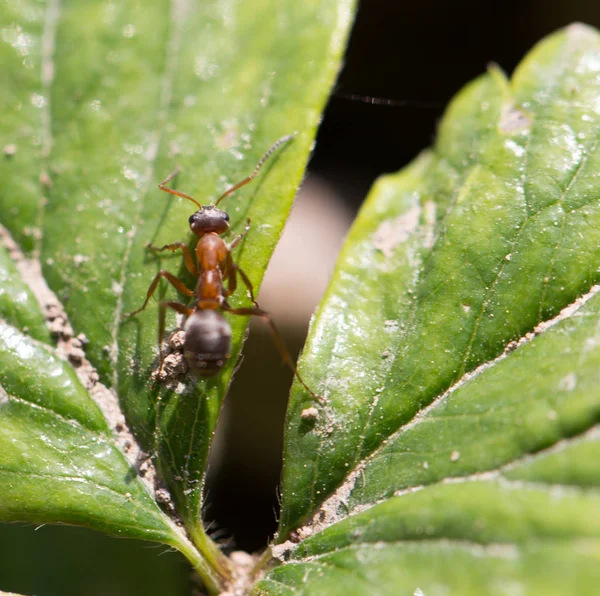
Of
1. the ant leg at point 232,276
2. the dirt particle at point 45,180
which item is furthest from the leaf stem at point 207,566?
the dirt particle at point 45,180

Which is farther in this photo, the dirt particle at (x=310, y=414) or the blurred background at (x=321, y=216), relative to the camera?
the blurred background at (x=321, y=216)

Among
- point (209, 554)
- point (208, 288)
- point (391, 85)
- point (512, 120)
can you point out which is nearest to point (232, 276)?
point (208, 288)

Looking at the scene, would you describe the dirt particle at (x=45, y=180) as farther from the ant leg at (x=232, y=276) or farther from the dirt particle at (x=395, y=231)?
the dirt particle at (x=395, y=231)

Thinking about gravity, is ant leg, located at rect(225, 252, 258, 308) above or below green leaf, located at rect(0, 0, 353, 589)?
below

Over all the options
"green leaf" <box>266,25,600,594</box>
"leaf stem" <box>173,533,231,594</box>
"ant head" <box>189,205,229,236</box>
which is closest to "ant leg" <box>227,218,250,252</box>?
"ant head" <box>189,205,229,236</box>

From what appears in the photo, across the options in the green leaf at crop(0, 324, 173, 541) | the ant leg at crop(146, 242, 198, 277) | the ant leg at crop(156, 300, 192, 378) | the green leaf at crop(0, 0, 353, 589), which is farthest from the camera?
the ant leg at crop(146, 242, 198, 277)

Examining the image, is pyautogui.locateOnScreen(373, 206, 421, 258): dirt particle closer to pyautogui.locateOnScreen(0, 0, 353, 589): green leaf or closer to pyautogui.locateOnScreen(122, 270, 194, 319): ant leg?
pyautogui.locateOnScreen(0, 0, 353, 589): green leaf

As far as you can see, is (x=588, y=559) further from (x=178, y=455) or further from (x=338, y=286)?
(x=178, y=455)

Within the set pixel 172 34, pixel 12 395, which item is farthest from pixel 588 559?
pixel 172 34
